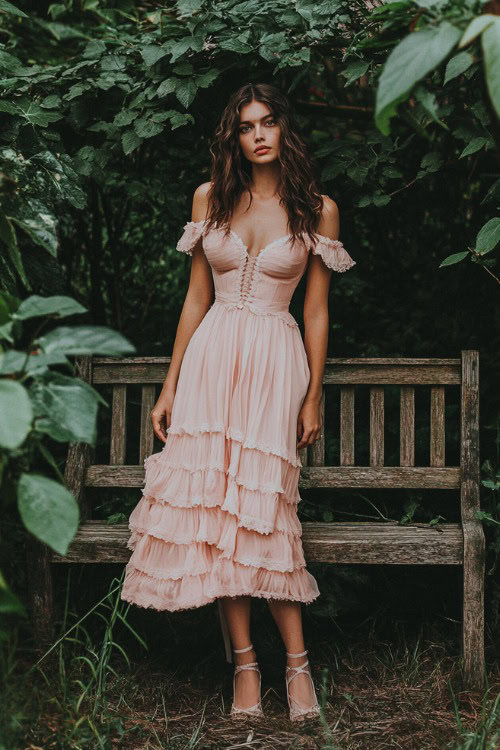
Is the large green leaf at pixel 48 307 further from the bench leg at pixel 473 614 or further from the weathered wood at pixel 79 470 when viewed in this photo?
the bench leg at pixel 473 614

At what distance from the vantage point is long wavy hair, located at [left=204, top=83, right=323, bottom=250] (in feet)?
8.30

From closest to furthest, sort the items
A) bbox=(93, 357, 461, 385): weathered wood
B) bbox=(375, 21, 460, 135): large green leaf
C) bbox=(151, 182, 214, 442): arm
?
bbox=(375, 21, 460, 135): large green leaf
bbox=(151, 182, 214, 442): arm
bbox=(93, 357, 461, 385): weathered wood

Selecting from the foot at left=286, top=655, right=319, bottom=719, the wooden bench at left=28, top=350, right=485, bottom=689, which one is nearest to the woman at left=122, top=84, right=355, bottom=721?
the foot at left=286, top=655, right=319, bottom=719

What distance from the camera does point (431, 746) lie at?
2215 millimetres

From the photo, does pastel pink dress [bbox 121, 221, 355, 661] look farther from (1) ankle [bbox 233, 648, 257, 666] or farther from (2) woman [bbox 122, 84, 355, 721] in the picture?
(1) ankle [bbox 233, 648, 257, 666]

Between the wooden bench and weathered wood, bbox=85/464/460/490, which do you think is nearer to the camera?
the wooden bench

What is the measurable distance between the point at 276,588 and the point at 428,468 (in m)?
0.78

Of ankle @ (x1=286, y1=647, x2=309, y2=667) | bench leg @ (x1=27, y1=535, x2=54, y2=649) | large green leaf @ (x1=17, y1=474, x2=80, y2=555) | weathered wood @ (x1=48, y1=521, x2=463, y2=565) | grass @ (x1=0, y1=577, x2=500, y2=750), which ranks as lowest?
grass @ (x1=0, y1=577, x2=500, y2=750)

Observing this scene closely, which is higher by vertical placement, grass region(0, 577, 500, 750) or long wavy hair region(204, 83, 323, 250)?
long wavy hair region(204, 83, 323, 250)

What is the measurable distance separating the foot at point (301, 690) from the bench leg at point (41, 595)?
2.89 ft

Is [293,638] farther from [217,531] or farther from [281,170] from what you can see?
[281,170]

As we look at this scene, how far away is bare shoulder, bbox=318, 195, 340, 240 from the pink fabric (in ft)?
0.22

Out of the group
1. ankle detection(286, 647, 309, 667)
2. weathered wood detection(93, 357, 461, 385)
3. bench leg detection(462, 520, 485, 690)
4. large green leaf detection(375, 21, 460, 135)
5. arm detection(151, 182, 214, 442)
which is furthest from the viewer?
weathered wood detection(93, 357, 461, 385)

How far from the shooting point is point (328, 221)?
259 centimetres
